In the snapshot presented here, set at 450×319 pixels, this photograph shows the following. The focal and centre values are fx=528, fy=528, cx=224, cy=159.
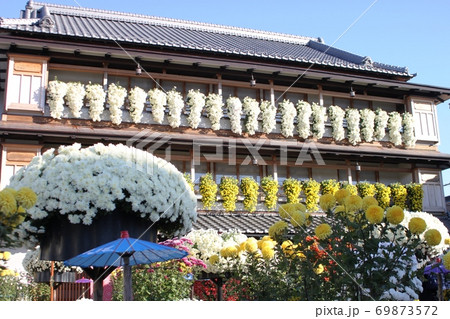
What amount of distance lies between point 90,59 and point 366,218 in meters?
15.3

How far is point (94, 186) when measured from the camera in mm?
6387

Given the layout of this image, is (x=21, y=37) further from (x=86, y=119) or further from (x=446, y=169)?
(x=446, y=169)

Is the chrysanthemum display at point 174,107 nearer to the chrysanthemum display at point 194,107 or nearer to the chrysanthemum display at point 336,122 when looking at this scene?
the chrysanthemum display at point 194,107

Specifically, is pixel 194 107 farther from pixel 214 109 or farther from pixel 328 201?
pixel 328 201

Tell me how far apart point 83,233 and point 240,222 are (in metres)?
12.4

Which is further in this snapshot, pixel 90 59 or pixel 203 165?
pixel 203 165

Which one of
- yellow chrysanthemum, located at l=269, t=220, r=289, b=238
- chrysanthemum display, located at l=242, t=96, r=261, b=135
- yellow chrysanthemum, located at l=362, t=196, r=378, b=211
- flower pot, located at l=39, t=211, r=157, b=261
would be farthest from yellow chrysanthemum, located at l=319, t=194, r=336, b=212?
chrysanthemum display, located at l=242, t=96, r=261, b=135

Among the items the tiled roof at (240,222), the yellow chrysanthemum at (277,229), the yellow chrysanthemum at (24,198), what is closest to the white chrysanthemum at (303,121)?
the tiled roof at (240,222)

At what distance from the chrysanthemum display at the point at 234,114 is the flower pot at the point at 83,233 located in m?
13.3

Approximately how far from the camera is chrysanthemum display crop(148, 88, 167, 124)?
18781 millimetres

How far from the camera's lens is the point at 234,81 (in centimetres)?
2100

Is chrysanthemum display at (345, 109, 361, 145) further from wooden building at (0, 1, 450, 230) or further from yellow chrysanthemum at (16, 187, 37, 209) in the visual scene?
yellow chrysanthemum at (16, 187, 37, 209)

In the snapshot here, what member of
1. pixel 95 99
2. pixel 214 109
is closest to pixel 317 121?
pixel 214 109
